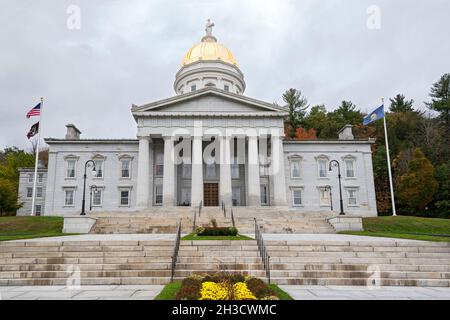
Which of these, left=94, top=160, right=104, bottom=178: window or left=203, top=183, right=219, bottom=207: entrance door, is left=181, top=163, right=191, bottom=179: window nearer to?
left=203, top=183, right=219, bottom=207: entrance door

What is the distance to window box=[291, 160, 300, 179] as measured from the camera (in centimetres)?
4088

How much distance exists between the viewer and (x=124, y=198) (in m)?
39.6

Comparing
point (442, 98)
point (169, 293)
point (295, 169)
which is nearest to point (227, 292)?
point (169, 293)

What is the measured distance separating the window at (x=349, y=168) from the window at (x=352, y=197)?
1788 millimetres

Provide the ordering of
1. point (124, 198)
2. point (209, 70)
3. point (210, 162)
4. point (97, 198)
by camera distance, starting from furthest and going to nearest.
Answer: point (209, 70), point (210, 162), point (124, 198), point (97, 198)

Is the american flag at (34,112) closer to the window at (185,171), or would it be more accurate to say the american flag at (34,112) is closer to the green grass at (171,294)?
the window at (185,171)

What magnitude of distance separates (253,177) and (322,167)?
413 inches

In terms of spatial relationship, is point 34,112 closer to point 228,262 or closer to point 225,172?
point 225,172

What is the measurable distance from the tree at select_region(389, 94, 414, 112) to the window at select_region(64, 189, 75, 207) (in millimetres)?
60729

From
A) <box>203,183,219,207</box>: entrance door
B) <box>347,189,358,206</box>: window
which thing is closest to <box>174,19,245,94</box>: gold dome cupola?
<box>203,183,219,207</box>: entrance door

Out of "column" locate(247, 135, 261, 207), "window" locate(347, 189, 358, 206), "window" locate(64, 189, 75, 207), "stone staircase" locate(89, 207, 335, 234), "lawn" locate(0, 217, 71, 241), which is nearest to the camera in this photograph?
"stone staircase" locate(89, 207, 335, 234)
